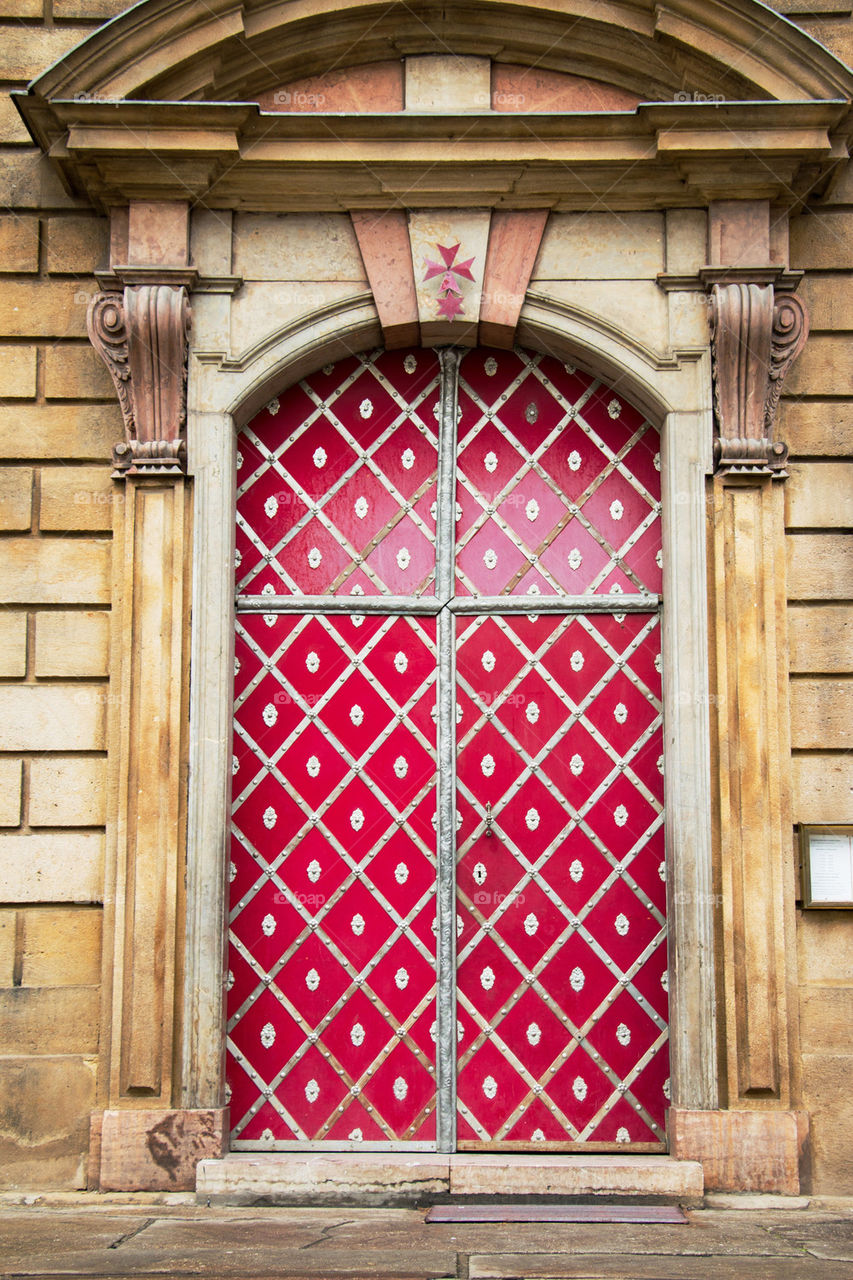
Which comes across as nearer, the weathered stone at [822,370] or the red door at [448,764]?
the red door at [448,764]

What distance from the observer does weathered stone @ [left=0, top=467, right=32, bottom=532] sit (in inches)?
227

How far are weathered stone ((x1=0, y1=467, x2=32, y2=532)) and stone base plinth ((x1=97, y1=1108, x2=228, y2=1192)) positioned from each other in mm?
2573

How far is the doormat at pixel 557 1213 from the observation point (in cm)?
498

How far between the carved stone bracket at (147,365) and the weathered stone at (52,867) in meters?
1.63

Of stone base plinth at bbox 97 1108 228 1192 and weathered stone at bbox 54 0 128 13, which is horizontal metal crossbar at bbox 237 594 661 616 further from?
weathered stone at bbox 54 0 128 13

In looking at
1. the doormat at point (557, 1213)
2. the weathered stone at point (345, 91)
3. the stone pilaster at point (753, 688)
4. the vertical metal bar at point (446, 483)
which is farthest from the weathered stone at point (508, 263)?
the doormat at point (557, 1213)

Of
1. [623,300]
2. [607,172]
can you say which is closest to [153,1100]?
[623,300]

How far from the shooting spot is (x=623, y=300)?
19.1 feet

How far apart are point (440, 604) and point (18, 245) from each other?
2543 millimetres

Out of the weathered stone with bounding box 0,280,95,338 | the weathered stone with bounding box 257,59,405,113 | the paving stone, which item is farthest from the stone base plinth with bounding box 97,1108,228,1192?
the weathered stone with bounding box 257,59,405,113

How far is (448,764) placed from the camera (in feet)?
19.0

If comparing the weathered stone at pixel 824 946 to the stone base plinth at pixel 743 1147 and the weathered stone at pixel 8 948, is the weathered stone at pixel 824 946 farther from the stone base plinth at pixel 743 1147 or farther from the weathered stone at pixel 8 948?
the weathered stone at pixel 8 948

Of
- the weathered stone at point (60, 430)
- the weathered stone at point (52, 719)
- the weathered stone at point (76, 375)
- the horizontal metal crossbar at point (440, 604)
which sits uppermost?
the weathered stone at point (76, 375)

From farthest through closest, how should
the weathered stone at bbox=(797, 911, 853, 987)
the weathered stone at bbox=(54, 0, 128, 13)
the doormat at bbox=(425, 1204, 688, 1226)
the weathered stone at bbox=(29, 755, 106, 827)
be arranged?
the weathered stone at bbox=(54, 0, 128, 13)
the weathered stone at bbox=(29, 755, 106, 827)
the weathered stone at bbox=(797, 911, 853, 987)
the doormat at bbox=(425, 1204, 688, 1226)
